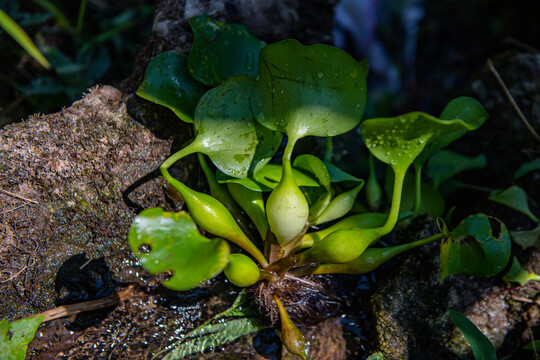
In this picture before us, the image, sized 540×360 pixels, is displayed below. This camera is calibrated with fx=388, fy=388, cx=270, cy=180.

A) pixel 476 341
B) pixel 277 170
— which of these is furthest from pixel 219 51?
pixel 476 341

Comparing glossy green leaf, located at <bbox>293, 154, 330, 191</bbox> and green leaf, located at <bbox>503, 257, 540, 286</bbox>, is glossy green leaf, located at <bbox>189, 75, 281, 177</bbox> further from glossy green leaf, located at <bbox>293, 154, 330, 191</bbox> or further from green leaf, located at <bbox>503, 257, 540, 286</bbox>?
green leaf, located at <bbox>503, 257, 540, 286</bbox>

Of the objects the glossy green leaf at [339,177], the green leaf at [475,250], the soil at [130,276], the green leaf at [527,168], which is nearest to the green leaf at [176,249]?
the soil at [130,276]

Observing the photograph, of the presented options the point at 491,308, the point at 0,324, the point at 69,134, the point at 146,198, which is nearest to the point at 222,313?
the point at 146,198

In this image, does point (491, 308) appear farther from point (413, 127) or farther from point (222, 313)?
point (222, 313)

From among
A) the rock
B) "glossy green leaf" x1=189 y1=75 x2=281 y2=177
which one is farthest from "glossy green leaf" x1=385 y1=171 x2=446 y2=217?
the rock

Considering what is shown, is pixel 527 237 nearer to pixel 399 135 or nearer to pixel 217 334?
pixel 399 135

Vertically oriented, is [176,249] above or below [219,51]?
below

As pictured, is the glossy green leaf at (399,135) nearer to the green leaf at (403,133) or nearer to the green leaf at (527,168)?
the green leaf at (403,133)
